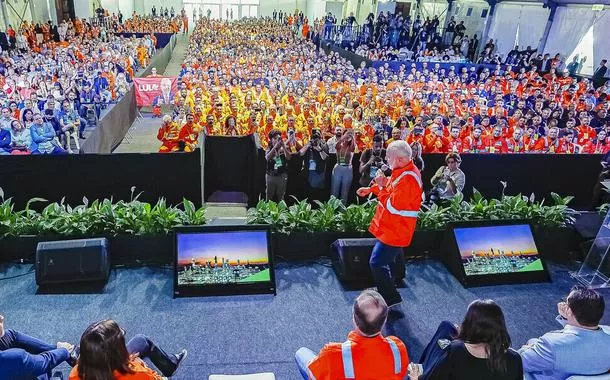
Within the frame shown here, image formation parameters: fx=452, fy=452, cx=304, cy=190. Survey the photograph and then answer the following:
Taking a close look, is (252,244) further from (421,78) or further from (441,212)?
(421,78)

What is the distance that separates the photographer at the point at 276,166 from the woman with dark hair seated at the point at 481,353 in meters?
4.65

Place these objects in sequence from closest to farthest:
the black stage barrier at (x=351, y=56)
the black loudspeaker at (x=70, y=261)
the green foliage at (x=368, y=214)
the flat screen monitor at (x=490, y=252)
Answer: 1. the black loudspeaker at (x=70, y=261)
2. the flat screen monitor at (x=490, y=252)
3. the green foliage at (x=368, y=214)
4. the black stage barrier at (x=351, y=56)

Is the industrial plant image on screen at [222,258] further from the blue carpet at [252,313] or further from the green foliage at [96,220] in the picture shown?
the green foliage at [96,220]

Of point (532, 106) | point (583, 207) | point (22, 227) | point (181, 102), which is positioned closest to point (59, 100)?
point (181, 102)

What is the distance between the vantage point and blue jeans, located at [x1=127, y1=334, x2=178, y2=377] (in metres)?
3.33

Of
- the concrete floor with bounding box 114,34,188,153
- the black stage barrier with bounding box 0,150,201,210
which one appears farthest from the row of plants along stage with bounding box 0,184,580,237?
the concrete floor with bounding box 114,34,188,153

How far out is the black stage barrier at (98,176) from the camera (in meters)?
6.36

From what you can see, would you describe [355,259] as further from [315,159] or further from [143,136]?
[143,136]

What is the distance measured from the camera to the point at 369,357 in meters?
2.46

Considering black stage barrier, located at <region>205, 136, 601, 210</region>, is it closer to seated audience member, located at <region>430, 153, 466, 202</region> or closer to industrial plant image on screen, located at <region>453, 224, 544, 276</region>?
seated audience member, located at <region>430, 153, 466, 202</region>

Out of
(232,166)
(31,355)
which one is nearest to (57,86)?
(232,166)

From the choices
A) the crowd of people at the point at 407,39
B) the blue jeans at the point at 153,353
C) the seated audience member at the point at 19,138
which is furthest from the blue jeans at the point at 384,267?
the crowd of people at the point at 407,39

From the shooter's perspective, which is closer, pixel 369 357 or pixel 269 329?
pixel 369 357

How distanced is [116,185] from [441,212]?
462cm
